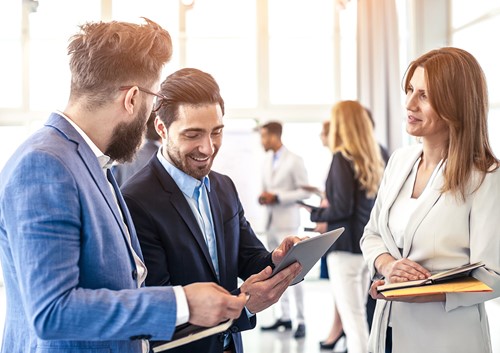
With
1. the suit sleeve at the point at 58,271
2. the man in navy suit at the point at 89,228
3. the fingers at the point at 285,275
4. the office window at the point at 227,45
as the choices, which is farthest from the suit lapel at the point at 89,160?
the office window at the point at 227,45

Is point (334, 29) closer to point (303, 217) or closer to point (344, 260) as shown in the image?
point (303, 217)

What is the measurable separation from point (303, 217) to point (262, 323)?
2684 millimetres

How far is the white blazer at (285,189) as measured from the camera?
19.8 ft

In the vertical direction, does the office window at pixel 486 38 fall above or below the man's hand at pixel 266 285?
above

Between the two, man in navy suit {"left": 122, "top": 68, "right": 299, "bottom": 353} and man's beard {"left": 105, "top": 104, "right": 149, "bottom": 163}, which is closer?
man's beard {"left": 105, "top": 104, "right": 149, "bottom": 163}

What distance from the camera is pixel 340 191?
4.50 metres

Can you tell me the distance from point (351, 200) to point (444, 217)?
7.79ft

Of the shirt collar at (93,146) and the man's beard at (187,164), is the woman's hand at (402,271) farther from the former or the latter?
the shirt collar at (93,146)

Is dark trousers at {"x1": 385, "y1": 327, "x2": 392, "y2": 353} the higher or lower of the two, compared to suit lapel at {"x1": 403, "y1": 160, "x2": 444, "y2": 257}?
lower

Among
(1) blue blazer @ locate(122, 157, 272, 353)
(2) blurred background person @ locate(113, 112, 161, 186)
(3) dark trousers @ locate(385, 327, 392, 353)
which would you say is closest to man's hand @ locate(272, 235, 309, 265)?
(1) blue blazer @ locate(122, 157, 272, 353)

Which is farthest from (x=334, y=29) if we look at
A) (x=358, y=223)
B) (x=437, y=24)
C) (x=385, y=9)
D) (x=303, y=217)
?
(x=358, y=223)

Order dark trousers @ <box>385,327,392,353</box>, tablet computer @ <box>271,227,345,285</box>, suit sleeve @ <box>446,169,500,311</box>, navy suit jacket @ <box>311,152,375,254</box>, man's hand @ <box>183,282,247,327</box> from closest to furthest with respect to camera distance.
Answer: man's hand @ <box>183,282,247,327</box>
tablet computer @ <box>271,227,345,285</box>
suit sleeve @ <box>446,169,500,311</box>
dark trousers @ <box>385,327,392,353</box>
navy suit jacket @ <box>311,152,375,254</box>

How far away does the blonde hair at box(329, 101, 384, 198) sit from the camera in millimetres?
4480

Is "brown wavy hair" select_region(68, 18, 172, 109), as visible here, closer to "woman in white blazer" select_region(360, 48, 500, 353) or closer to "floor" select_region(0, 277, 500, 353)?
"woman in white blazer" select_region(360, 48, 500, 353)
